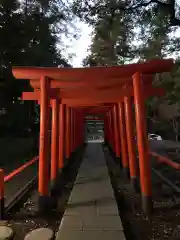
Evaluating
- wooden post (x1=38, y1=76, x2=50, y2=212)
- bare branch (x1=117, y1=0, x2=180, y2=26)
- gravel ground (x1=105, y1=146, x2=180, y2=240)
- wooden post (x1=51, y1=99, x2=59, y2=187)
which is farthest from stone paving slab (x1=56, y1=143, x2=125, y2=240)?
bare branch (x1=117, y1=0, x2=180, y2=26)

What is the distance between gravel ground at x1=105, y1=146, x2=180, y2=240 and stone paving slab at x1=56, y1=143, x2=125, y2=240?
0.34 metres

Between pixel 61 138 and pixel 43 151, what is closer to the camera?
pixel 43 151

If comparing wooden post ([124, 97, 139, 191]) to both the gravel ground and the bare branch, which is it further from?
the bare branch

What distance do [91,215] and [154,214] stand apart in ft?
4.49

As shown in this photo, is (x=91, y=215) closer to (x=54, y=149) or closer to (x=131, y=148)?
(x=131, y=148)

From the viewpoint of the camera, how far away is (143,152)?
5125mm

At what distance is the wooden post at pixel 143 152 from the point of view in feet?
16.7

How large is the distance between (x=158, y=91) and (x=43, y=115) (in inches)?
116

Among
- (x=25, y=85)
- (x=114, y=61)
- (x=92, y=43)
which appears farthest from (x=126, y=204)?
(x=92, y=43)

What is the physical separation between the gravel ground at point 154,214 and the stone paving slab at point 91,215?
1.12 feet

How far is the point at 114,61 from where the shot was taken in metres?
27.5

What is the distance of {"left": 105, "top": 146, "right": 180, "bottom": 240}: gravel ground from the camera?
4.30 meters

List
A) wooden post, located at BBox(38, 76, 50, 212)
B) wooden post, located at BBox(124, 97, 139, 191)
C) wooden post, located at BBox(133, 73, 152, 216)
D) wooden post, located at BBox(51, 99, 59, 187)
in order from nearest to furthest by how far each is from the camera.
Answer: wooden post, located at BBox(133, 73, 152, 216) → wooden post, located at BBox(38, 76, 50, 212) → wooden post, located at BBox(124, 97, 139, 191) → wooden post, located at BBox(51, 99, 59, 187)

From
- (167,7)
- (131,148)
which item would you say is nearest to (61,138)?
(131,148)
